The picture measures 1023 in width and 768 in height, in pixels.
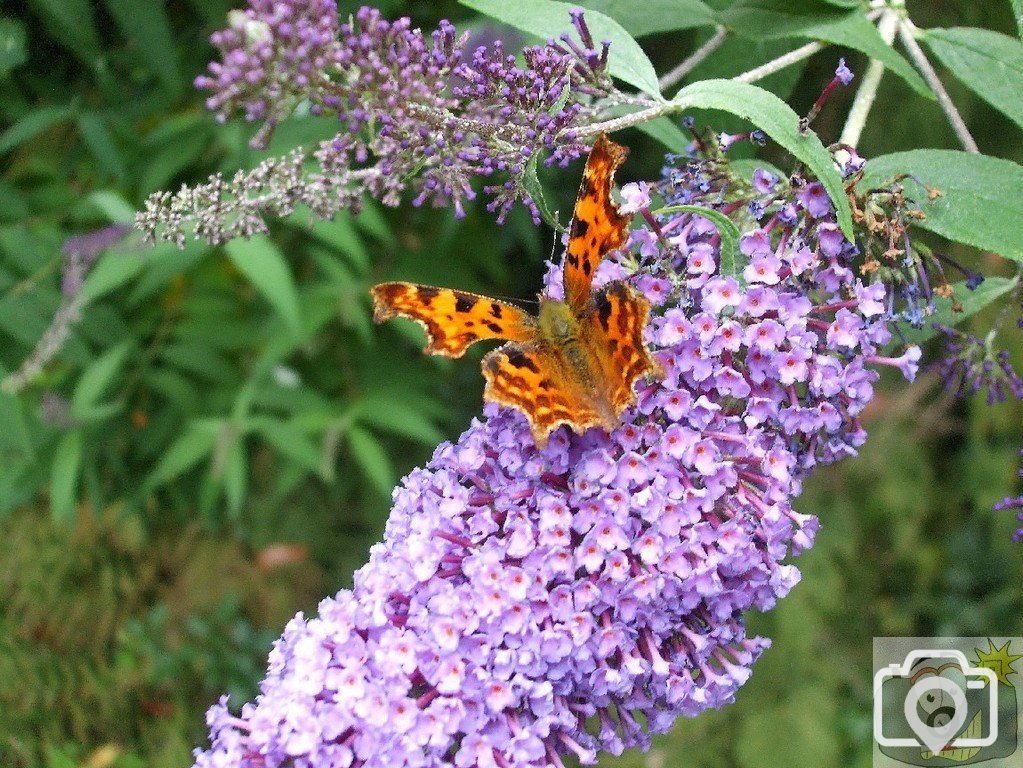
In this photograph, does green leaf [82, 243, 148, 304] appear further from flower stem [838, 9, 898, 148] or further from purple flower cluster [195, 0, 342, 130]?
flower stem [838, 9, 898, 148]

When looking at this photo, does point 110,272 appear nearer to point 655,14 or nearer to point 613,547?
point 655,14

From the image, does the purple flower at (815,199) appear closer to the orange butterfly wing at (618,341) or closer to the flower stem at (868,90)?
the flower stem at (868,90)

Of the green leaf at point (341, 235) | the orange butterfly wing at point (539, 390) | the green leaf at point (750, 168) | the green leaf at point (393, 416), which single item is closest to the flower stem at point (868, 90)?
the green leaf at point (750, 168)

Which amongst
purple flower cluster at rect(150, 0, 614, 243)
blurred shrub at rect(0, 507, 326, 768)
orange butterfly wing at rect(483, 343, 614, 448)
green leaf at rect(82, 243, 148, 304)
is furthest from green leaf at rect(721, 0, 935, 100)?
blurred shrub at rect(0, 507, 326, 768)

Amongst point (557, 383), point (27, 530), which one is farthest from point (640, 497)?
point (27, 530)

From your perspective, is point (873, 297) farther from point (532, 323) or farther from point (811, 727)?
point (811, 727)

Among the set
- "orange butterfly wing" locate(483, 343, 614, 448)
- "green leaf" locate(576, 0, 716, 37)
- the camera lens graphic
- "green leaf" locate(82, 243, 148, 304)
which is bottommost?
the camera lens graphic

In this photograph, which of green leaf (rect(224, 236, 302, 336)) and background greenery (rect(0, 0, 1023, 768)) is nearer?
green leaf (rect(224, 236, 302, 336))
